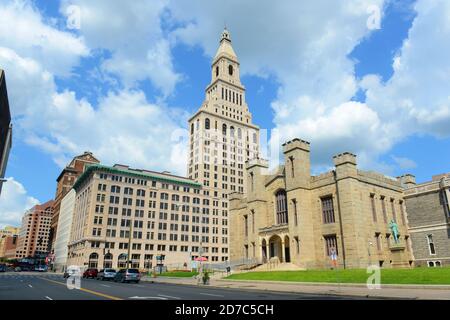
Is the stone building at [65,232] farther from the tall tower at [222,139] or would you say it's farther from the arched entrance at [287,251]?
the arched entrance at [287,251]

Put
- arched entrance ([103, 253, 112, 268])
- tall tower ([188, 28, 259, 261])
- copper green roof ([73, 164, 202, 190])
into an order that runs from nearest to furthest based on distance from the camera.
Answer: arched entrance ([103, 253, 112, 268])
copper green roof ([73, 164, 202, 190])
tall tower ([188, 28, 259, 261])

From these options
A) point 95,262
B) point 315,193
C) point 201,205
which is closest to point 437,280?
point 315,193

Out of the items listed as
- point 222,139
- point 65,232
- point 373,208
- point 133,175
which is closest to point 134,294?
point 373,208

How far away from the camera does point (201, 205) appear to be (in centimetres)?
10800

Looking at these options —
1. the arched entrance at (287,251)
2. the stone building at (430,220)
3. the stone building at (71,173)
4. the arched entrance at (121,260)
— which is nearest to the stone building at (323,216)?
the arched entrance at (287,251)

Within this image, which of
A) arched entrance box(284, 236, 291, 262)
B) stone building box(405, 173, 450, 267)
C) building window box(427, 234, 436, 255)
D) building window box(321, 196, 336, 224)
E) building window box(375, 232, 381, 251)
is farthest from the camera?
arched entrance box(284, 236, 291, 262)

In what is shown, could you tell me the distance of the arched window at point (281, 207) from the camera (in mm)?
50406

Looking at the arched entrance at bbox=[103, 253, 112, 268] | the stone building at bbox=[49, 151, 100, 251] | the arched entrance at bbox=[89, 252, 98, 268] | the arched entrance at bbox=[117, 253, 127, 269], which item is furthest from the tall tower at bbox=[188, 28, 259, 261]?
Result: the stone building at bbox=[49, 151, 100, 251]

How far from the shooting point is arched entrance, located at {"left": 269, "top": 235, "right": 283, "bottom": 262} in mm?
50125

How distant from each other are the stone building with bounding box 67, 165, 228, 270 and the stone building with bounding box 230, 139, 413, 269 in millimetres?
44567

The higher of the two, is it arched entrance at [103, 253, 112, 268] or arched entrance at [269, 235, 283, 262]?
arched entrance at [269, 235, 283, 262]

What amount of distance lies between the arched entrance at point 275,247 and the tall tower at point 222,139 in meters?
59.0

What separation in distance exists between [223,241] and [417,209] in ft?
238

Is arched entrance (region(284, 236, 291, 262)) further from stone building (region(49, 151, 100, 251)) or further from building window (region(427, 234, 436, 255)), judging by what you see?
stone building (region(49, 151, 100, 251))
